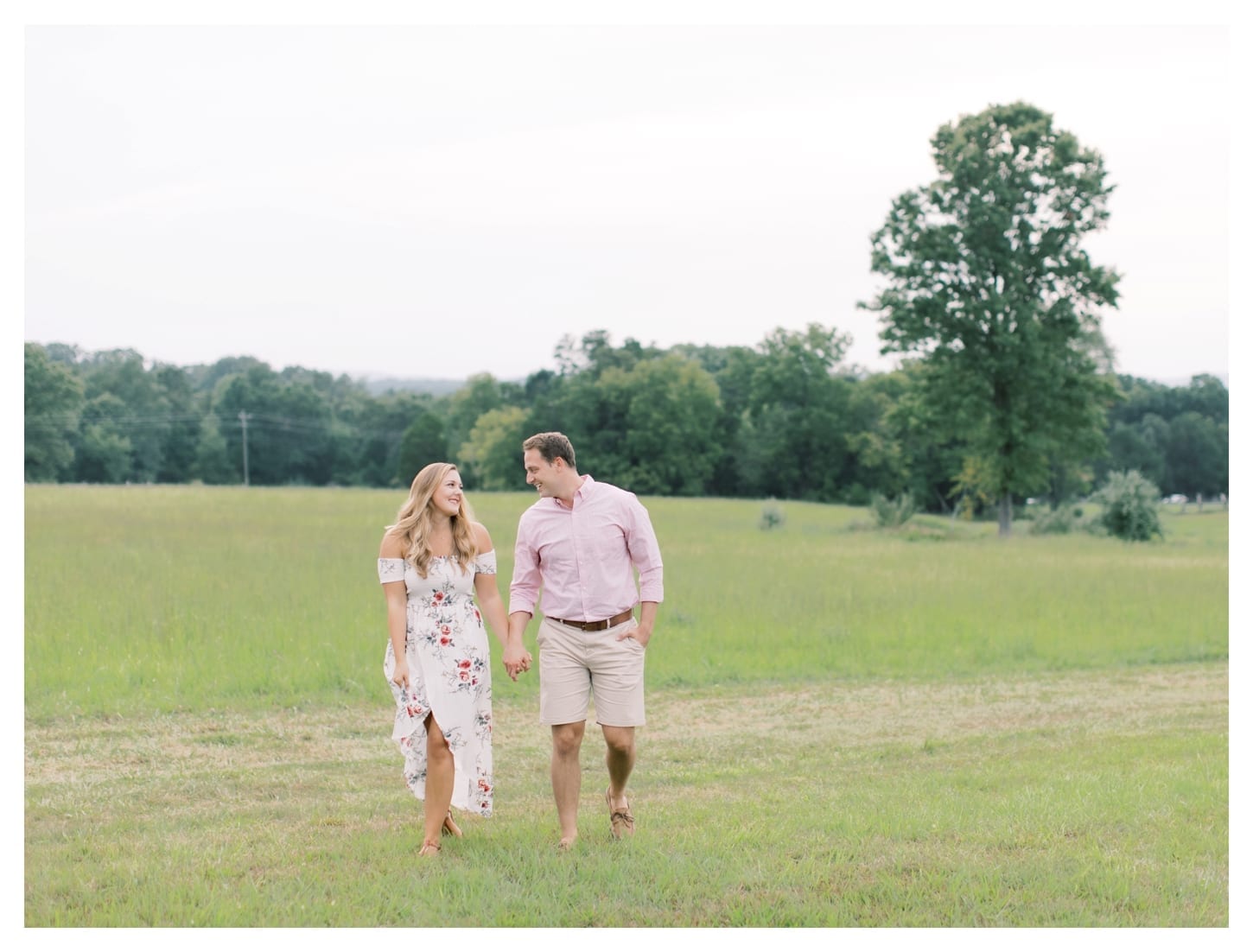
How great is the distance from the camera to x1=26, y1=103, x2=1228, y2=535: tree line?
41.3 meters

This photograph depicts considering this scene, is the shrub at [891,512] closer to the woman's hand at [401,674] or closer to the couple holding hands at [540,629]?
the couple holding hands at [540,629]

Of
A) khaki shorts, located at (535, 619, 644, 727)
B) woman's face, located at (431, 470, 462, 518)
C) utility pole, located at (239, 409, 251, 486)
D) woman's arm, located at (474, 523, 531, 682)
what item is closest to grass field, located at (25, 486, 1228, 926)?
khaki shorts, located at (535, 619, 644, 727)

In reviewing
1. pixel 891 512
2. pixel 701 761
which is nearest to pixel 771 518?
pixel 891 512

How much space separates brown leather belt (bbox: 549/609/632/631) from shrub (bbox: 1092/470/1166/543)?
36887mm

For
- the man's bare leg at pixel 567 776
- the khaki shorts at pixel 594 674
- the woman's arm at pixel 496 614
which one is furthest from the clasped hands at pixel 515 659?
the man's bare leg at pixel 567 776

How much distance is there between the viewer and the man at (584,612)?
648 cm

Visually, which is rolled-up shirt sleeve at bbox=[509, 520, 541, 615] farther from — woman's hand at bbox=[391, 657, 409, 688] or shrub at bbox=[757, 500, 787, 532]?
shrub at bbox=[757, 500, 787, 532]

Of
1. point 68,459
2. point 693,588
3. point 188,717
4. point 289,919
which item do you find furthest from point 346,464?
point 289,919

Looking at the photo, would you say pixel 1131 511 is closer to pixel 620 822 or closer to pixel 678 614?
pixel 678 614

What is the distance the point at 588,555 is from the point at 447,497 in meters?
0.81

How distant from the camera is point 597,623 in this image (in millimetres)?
6504

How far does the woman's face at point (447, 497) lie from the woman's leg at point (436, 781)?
111 cm

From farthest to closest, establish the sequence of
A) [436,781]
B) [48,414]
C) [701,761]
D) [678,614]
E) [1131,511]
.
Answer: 1. [48,414]
2. [1131,511]
3. [678,614]
4. [701,761]
5. [436,781]

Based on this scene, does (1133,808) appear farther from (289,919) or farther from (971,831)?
(289,919)
